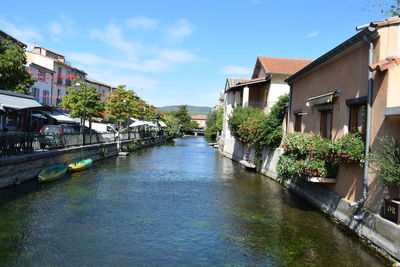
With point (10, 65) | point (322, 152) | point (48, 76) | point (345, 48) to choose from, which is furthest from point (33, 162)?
point (48, 76)

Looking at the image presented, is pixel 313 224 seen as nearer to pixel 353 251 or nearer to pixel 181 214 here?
pixel 353 251

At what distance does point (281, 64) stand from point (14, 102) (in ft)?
A: 83.6

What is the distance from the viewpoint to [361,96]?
9.92 m

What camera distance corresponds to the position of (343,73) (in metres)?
11.4

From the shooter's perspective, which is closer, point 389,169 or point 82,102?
point 389,169

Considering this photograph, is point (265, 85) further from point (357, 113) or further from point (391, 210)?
point (391, 210)

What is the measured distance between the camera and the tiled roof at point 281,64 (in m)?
30.7

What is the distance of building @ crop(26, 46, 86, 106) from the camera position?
128ft

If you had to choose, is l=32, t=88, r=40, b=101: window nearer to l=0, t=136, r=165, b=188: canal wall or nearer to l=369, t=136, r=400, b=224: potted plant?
l=0, t=136, r=165, b=188: canal wall

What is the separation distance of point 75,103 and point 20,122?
18.6 ft

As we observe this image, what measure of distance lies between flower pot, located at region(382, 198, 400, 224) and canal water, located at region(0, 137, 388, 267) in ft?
3.65

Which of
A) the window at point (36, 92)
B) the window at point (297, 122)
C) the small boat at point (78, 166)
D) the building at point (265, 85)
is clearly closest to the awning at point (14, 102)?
the small boat at point (78, 166)

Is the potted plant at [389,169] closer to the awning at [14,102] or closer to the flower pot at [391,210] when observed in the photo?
the flower pot at [391,210]

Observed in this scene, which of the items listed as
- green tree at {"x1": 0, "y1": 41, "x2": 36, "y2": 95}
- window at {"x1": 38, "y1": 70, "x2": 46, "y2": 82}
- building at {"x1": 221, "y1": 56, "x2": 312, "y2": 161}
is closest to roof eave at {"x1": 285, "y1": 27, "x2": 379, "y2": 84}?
building at {"x1": 221, "y1": 56, "x2": 312, "y2": 161}
